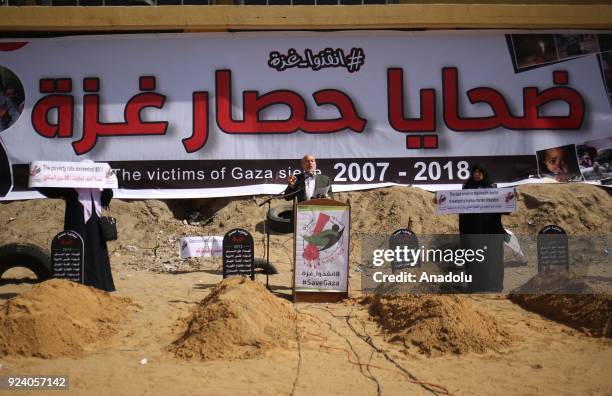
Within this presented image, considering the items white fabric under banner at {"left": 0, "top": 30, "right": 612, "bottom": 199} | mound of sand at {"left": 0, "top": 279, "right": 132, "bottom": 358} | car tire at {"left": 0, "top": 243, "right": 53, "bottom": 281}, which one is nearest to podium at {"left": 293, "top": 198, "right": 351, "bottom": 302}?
mound of sand at {"left": 0, "top": 279, "right": 132, "bottom": 358}

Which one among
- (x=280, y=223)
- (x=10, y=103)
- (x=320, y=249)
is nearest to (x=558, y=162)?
(x=280, y=223)

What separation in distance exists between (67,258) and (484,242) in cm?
489

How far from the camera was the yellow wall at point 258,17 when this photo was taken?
40.8 feet

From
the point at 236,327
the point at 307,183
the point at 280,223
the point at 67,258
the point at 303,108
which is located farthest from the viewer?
the point at 303,108

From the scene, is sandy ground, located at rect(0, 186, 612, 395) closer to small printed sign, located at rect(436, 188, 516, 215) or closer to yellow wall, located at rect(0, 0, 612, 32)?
small printed sign, located at rect(436, 188, 516, 215)

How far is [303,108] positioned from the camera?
1252cm

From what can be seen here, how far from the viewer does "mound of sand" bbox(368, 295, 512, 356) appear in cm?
648

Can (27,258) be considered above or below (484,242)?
below

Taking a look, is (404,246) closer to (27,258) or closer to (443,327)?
(443,327)

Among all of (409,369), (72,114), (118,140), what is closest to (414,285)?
(409,369)

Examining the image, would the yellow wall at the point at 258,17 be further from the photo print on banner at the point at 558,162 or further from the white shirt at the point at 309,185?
the white shirt at the point at 309,185

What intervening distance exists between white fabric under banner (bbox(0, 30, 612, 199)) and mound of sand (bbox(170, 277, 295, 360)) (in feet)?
17.9

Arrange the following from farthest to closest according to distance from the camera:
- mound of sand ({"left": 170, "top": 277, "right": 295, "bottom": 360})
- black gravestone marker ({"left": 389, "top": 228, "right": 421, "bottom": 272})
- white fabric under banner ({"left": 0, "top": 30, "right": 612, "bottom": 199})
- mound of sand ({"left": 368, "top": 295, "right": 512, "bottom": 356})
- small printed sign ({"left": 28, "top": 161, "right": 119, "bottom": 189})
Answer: white fabric under banner ({"left": 0, "top": 30, "right": 612, "bottom": 199}) < black gravestone marker ({"left": 389, "top": 228, "right": 421, "bottom": 272}) < small printed sign ({"left": 28, "top": 161, "right": 119, "bottom": 189}) < mound of sand ({"left": 368, "top": 295, "right": 512, "bottom": 356}) < mound of sand ({"left": 170, "top": 277, "right": 295, "bottom": 360})

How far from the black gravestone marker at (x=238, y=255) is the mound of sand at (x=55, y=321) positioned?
4.43ft
